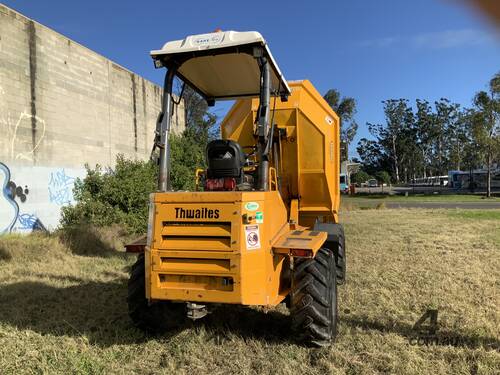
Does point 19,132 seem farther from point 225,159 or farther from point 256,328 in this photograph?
point 256,328

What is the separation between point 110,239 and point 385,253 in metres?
6.61

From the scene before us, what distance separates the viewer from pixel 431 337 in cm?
475

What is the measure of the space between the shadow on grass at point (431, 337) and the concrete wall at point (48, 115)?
8.90 meters

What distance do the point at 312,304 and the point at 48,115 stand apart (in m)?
10.3

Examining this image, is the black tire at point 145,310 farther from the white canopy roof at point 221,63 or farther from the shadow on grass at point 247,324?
the white canopy roof at point 221,63

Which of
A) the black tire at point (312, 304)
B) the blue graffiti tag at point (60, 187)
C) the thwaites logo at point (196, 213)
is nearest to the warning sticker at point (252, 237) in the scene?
the thwaites logo at point (196, 213)

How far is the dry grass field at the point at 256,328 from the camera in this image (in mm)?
4203

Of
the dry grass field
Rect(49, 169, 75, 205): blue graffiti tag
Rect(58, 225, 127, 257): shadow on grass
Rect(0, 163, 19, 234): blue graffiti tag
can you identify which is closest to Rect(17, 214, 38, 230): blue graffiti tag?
Rect(0, 163, 19, 234): blue graffiti tag

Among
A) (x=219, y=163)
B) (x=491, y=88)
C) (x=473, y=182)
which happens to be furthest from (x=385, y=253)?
(x=473, y=182)

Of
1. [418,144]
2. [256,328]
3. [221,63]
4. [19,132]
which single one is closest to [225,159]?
[221,63]

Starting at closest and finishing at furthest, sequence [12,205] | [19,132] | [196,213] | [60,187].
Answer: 1. [196,213]
2. [12,205]
3. [19,132]
4. [60,187]

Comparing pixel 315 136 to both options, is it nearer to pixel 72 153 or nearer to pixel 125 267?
pixel 125 267

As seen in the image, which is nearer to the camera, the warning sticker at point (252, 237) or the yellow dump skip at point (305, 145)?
the warning sticker at point (252, 237)

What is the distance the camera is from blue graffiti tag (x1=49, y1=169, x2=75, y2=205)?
12250mm
